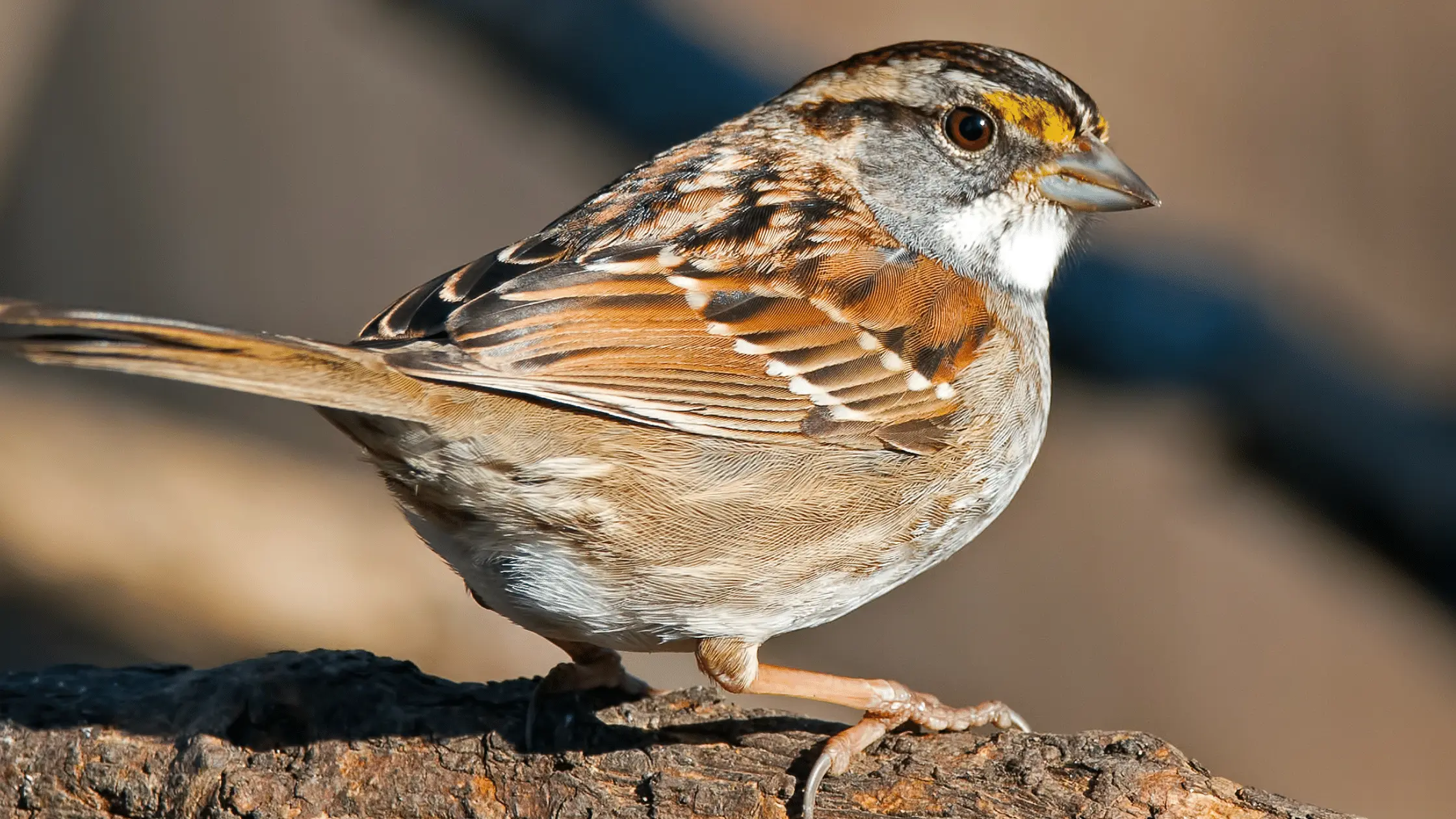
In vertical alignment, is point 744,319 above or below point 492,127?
below

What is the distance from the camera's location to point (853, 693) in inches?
121

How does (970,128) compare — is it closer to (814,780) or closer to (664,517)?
(664,517)

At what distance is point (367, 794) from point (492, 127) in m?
5.61

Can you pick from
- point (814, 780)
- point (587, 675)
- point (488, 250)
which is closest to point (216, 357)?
point (587, 675)

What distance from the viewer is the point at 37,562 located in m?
5.77

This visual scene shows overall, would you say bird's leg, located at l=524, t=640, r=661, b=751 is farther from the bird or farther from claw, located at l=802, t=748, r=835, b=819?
claw, located at l=802, t=748, r=835, b=819

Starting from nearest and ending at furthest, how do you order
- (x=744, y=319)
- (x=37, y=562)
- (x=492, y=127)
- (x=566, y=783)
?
(x=566, y=783) < (x=744, y=319) < (x=37, y=562) < (x=492, y=127)

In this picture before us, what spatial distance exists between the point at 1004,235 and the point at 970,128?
247mm

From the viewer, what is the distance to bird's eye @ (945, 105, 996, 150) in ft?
11.0

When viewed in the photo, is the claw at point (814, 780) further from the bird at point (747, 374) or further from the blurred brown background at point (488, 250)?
the blurred brown background at point (488, 250)

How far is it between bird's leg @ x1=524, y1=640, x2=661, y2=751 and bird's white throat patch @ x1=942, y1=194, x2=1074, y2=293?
1.14 metres

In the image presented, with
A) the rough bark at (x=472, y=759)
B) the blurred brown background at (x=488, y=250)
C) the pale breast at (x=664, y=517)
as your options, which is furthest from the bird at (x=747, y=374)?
the blurred brown background at (x=488, y=250)

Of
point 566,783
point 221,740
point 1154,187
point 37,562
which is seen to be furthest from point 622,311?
point 1154,187

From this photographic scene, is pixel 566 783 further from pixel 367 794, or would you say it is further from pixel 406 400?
pixel 406 400
